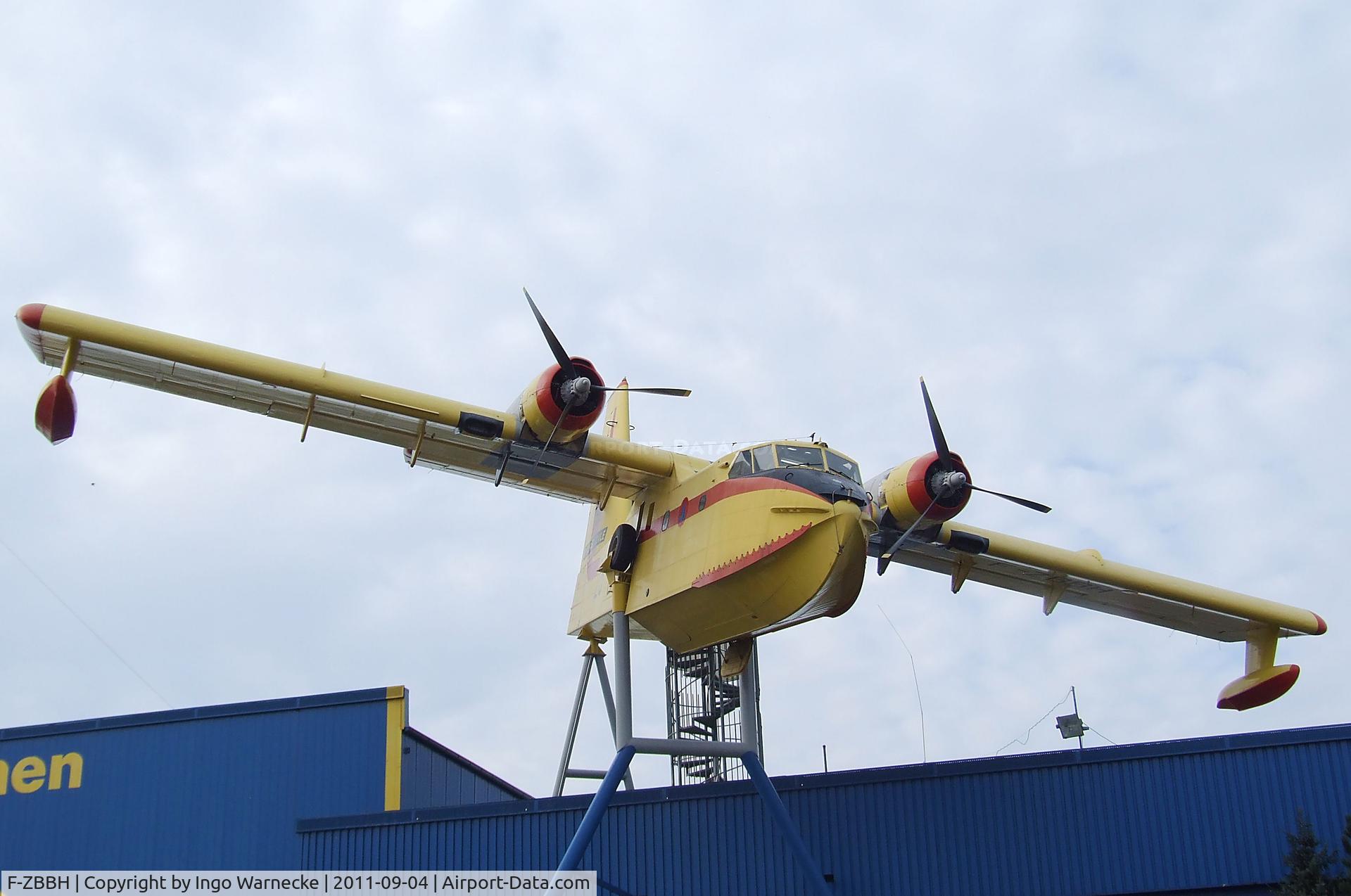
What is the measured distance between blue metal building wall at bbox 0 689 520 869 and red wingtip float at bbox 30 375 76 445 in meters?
8.75

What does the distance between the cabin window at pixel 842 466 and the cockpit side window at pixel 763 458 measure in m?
0.83

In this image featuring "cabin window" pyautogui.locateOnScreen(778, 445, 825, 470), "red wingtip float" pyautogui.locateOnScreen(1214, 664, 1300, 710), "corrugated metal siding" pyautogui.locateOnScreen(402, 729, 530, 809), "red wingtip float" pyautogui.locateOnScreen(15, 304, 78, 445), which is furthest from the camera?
"corrugated metal siding" pyautogui.locateOnScreen(402, 729, 530, 809)

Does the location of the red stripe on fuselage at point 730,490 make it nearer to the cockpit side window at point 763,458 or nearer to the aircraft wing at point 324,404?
the cockpit side window at point 763,458

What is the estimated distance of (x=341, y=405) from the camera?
17.9 meters

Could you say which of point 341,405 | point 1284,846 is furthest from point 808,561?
point 1284,846

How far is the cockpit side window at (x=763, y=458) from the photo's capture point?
17734 millimetres

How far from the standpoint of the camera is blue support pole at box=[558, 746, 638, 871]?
59.2 ft

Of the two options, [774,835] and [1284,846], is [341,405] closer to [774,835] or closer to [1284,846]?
[774,835]

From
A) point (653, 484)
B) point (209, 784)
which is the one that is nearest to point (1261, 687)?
point (653, 484)

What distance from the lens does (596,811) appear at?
725 inches

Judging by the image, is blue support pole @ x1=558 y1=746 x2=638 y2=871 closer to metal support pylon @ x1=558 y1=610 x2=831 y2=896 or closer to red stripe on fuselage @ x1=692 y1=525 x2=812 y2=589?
metal support pylon @ x1=558 y1=610 x2=831 y2=896

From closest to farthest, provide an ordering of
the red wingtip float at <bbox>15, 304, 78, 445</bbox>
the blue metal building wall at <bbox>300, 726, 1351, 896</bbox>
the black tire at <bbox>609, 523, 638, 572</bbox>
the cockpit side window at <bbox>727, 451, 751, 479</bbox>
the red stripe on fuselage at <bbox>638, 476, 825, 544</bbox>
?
the red wingtip float at <bbox>15, 304, 78, 445</bbox>
the red stripe on fuselage at <bbox>638, 476, 825, 544</bbox>
the cockpit side window at <bbox>727, 451, 751, 479</bbox>
the blue metal building wall at <bbox>300, 726, 1351, 896</bbox>
the black tire at <bbox>609, 523, 638, 572</bbox>
